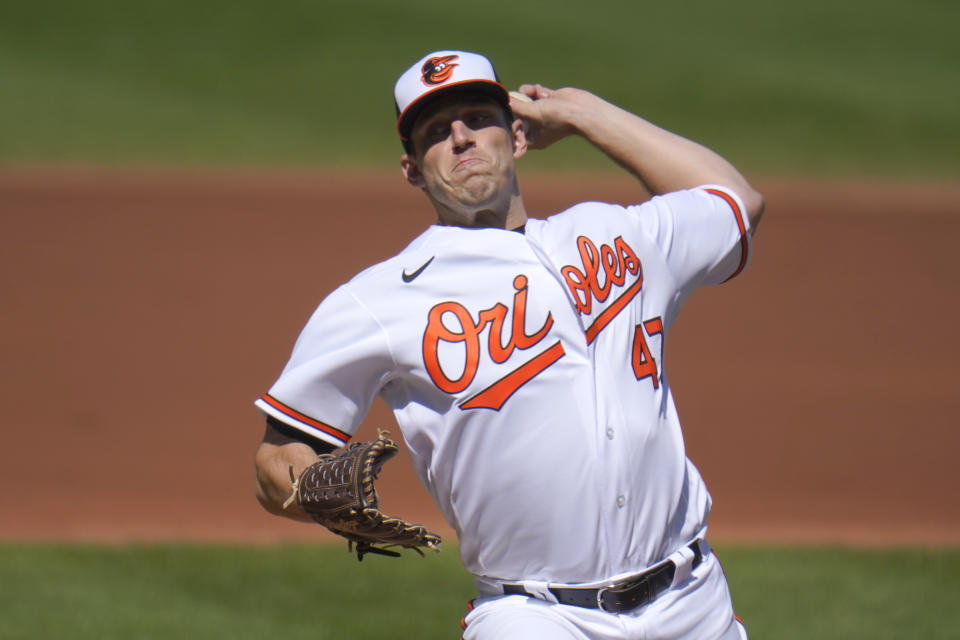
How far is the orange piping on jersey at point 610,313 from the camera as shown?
2957 mm

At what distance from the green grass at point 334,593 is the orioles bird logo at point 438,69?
279 cm

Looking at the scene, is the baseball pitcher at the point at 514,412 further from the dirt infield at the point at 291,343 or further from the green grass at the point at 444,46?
the green grass at the point at 444,46

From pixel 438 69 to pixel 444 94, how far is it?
79 millimetres

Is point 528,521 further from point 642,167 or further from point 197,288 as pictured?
point 197,288

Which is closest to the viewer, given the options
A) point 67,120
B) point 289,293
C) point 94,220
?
point 289,293

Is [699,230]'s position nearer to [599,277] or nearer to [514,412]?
[599,277]

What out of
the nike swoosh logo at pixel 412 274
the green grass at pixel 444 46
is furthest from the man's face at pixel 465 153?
the green grass at pixel 444 46

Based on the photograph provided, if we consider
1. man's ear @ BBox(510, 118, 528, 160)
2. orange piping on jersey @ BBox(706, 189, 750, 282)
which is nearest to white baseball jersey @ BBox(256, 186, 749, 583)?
man's ear @ BBox(510, 118, 528, 160)

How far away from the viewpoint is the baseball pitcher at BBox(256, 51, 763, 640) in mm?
2822

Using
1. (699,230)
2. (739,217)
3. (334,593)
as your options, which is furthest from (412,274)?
(334,593)

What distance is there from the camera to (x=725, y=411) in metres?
8.72

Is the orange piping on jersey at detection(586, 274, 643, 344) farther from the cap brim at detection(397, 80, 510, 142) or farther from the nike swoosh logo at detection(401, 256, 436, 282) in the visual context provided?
the cap brim at detection(397, 80, 510, 142)

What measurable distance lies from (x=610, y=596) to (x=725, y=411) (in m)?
6.07

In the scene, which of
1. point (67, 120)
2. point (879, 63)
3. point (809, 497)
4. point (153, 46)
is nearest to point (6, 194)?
point (67, 120)
